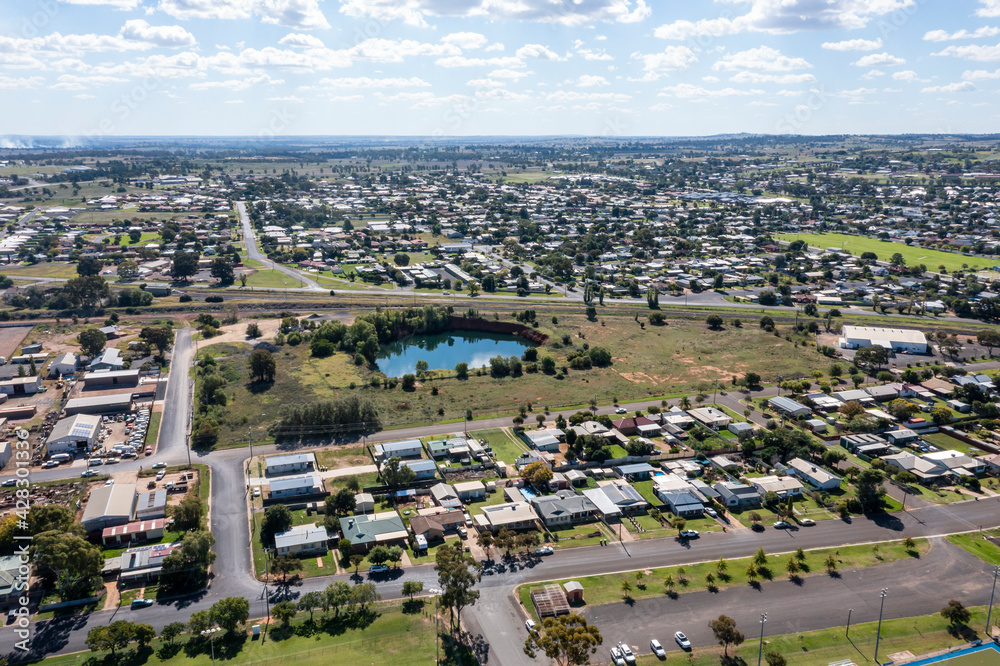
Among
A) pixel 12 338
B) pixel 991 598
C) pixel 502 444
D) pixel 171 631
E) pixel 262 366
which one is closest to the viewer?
pixel 171 631

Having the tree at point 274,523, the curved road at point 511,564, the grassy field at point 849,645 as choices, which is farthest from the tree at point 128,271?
the grassy field at point 849,645

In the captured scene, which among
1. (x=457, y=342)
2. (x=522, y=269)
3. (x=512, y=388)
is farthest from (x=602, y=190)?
(x=512, y=388)

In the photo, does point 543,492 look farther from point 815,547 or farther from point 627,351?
point 627,351

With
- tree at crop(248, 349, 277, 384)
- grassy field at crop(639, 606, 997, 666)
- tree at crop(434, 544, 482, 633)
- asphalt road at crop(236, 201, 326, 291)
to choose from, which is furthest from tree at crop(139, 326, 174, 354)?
grassy field at crop(639, 606, 997, 666)

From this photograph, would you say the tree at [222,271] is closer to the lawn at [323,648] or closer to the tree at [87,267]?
the tree at [87,267]

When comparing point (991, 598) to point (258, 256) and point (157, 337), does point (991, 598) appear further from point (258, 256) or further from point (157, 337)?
point (258, 256)

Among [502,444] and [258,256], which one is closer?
[502,444]

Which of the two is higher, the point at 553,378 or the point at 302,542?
the point at 302,542

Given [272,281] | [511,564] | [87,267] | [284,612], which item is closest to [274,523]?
[284,612]
